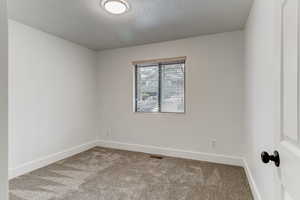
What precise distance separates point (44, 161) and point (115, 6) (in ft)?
8.97

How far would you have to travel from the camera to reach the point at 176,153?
10.4 feet

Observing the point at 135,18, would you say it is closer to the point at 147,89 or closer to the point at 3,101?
the point at 147,89

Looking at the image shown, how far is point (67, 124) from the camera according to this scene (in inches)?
127

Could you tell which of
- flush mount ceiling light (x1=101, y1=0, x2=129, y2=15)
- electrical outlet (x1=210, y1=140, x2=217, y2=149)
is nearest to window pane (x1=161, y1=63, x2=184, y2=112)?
electrical outlet (x1=210, y1=140, x2=217, y2=149)

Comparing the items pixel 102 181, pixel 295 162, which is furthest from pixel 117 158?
pixel 295 162

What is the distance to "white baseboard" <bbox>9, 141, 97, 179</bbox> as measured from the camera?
7.78ft

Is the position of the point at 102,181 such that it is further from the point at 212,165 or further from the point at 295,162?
the point at 295,162

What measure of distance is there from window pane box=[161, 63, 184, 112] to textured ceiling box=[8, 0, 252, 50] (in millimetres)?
615

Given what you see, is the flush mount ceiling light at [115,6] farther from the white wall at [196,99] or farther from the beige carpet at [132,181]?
the beige carpet at [132,181]

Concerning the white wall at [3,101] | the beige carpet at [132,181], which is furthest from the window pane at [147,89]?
the white wall at [3,101]

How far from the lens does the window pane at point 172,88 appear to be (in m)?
3.25

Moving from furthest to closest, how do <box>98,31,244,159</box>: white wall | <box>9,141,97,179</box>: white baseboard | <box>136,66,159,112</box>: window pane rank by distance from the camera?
<box>136,66,159,112</box>: window pane → <box>98,31,244,159</box>: white wall → <box>9,141,97,179</box>: white baseboard

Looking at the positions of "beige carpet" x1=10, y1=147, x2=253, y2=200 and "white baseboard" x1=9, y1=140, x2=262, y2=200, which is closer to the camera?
"beige carpet" x1=10, y1=147, x2=253, y2=200

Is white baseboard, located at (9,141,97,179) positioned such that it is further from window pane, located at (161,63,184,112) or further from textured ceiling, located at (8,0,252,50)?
textured ceiling, located at (8,0,252,50)
